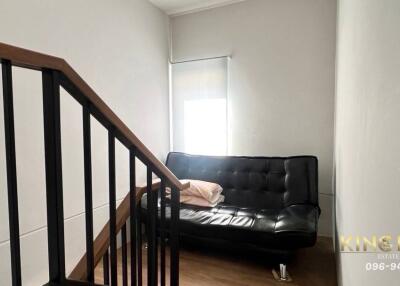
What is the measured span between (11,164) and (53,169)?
12 centimetres

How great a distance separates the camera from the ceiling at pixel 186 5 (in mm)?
3013

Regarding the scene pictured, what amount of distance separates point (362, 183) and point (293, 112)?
1.99 meters

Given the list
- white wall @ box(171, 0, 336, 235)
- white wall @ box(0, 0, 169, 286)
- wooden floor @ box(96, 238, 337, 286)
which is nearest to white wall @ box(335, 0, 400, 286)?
wooden floor @ box(96, 238, 337, 286)

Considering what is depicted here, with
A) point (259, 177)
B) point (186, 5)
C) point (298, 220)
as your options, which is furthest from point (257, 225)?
point (186, 5)

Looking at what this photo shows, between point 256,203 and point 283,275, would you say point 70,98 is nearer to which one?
point 256,203

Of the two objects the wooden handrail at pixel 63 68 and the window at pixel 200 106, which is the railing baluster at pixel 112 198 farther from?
the window at pixel 200 106

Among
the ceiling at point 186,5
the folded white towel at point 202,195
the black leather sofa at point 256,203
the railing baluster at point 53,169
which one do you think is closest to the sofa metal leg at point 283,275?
the black leather sofa at point 256,203

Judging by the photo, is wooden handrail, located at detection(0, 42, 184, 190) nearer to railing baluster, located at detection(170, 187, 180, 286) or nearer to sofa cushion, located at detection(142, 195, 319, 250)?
railing baluster, located at detection(170, 187, 180, 286)

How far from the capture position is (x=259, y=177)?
270 cm

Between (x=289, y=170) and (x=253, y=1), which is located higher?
(x=253, y=1)

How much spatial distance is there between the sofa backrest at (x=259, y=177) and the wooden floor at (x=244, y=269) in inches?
19.6

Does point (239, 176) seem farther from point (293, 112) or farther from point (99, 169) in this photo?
point (99, 169)

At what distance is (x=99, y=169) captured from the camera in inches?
95.0

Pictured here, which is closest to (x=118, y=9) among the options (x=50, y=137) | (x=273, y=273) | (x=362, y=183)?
(x=50, y=137)
